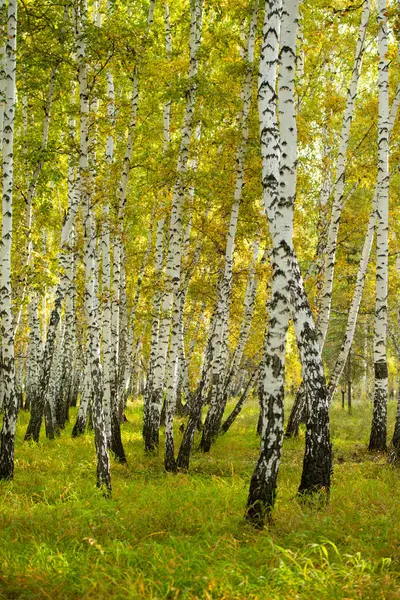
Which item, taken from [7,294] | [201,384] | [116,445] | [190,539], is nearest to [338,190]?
[201,384]

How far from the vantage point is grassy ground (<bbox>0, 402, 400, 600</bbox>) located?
177 inches

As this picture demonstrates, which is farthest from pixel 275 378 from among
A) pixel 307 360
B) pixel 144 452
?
pixel 144 452

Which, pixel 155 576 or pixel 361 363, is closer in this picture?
pixel 155 576

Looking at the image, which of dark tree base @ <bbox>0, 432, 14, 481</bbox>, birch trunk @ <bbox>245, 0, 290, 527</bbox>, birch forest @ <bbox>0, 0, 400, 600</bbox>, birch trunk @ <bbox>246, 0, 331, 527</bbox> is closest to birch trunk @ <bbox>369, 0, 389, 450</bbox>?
birch forest @ <bbox>0, 0, 400, 600</bbox>

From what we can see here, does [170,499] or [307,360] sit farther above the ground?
[307,360]

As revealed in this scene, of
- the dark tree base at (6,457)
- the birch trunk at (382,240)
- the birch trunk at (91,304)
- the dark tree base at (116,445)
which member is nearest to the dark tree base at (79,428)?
the dark tree base at (116,445)

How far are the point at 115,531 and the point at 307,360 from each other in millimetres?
3213

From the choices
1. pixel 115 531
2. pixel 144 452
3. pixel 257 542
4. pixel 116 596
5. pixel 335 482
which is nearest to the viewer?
pixel 116 596

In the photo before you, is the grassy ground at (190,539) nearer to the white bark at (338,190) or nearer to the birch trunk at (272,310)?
the birch trunk at (272,310)

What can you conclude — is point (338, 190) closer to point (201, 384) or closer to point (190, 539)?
point (201, 384)

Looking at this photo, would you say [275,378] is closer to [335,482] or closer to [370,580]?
[370,580]

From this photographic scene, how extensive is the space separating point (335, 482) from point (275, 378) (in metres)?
3.00

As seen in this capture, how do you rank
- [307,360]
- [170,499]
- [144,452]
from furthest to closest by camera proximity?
[144,452] → [170,499] → [307,360]

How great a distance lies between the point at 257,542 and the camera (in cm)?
560
